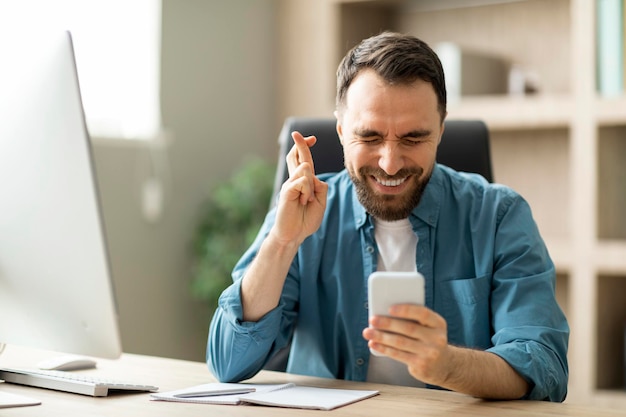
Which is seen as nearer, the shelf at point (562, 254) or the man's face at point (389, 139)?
the man's face at point (389, 139)

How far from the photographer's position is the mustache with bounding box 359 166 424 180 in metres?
1.58

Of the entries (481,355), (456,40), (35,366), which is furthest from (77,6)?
(481,355)

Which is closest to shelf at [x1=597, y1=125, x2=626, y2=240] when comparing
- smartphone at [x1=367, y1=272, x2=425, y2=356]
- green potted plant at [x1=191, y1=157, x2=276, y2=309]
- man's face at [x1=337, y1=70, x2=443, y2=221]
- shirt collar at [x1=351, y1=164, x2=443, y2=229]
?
green potted plant at [x1=191, y1=157, x2=276, y2=309]

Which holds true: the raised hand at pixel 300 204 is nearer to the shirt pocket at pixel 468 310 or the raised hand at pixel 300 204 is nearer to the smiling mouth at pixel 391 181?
the smiling mouth at pixel 391 181

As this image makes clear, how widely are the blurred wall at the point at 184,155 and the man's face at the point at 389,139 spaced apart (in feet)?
5.11

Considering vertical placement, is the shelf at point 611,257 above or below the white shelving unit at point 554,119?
below

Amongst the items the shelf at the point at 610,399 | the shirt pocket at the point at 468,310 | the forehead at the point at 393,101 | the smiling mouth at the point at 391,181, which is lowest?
the shelf at the point at 610,399

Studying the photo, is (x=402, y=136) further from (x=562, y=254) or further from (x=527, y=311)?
(x=562, y=254)

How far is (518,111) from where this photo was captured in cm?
311

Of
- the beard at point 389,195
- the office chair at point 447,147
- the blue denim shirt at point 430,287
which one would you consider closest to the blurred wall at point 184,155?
the office chair at point 447,147

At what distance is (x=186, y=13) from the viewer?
130 inches

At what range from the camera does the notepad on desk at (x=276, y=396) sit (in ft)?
4.21

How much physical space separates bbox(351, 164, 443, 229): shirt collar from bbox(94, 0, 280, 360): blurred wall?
146 cm

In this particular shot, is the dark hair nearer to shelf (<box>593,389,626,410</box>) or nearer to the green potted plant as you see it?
the green potted plant
